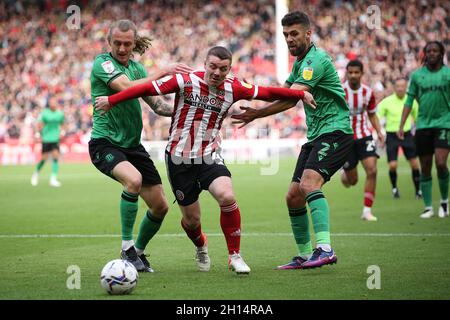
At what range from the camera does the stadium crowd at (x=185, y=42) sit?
116 feet

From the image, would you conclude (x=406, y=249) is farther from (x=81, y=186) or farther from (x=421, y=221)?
(x=81, y=186)

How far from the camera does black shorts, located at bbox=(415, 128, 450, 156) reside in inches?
500

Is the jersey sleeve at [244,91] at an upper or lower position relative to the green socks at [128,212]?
upper

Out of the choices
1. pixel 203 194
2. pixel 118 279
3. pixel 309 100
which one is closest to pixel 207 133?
pixel 309 100

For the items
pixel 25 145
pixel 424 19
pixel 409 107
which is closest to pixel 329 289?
pixel 409 107

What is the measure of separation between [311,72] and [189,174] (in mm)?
1516

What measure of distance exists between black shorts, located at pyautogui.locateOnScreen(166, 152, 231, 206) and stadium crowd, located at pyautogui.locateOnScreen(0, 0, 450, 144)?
25.4 meters

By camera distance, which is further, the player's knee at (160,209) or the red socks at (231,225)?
the player's knee at (160,209)

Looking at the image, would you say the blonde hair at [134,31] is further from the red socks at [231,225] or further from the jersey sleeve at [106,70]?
the red socks at [231,225]

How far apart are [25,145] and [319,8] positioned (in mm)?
15169

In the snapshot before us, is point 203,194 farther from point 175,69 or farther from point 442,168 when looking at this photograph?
point 175,69

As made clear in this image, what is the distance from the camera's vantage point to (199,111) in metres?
8.00

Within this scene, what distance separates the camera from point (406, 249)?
9664mm

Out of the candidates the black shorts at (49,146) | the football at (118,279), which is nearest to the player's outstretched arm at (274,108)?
the football at (118,279)
